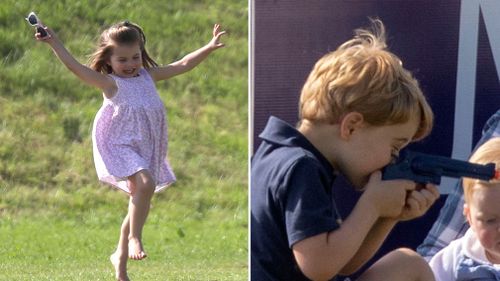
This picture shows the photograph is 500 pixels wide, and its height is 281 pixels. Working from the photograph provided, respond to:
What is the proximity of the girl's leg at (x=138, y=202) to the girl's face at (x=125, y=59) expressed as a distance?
62 cm

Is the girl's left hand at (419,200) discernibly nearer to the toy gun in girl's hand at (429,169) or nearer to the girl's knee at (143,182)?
the toy gun in girl's hand at (429,169)

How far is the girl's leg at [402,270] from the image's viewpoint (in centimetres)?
361

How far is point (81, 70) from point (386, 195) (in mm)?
3461

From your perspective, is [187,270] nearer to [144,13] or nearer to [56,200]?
[56,200]

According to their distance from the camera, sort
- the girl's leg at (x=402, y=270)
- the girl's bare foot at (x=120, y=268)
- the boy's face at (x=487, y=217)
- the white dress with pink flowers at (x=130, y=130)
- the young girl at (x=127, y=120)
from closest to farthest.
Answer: the girl's leg at (x=402, y=270) < the boy's face at (x=487, y=217) < the girl's bare foot at (x=120, y=268) < the young girl at (x=127, y=120) < the white dress with pink flowers at (x=130, y=130)

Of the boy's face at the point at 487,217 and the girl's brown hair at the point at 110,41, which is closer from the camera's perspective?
the boy's face at the point at 487,217

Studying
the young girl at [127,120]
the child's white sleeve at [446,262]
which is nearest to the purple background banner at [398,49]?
the child's white sleeve at [446,262]

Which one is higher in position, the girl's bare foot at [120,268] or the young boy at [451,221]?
the young boy at [451,221]

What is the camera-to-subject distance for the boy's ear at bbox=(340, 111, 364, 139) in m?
3.34

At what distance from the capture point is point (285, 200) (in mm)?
3301

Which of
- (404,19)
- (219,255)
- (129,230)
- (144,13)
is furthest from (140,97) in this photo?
(144,13)

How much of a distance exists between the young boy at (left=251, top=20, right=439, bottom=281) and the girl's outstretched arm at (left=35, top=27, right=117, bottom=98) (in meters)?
3.10

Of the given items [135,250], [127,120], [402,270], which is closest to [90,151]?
[127,120]

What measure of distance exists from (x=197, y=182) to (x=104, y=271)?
3565 mm
